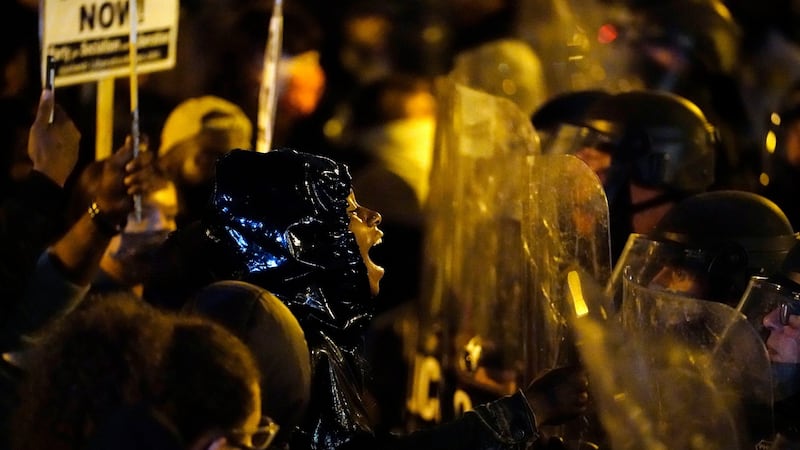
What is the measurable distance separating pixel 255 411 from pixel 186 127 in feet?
11.7

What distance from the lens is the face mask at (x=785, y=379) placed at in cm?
302

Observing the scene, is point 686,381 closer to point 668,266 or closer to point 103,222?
point 668,266

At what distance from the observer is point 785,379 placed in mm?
3043

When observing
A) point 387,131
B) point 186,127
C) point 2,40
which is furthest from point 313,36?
point 2,40

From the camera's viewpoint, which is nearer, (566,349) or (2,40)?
(566,349)

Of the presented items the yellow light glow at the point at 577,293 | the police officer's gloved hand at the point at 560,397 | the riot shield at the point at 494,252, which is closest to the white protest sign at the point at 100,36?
the riot shield at the point at 494,252

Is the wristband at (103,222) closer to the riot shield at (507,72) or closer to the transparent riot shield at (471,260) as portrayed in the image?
the transparent riot shield at (471,260)

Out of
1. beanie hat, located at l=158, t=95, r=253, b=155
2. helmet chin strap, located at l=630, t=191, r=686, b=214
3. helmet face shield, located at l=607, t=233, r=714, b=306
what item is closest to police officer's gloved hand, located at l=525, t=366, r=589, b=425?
helmet face shield, located at l=607, t=233, r=714, b=306

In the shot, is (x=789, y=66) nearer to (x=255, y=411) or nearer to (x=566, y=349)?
(x=566, y=349)

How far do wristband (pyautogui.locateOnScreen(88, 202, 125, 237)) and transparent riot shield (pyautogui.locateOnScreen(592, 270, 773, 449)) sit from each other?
1590 mm

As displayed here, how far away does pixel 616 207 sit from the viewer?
4684mm

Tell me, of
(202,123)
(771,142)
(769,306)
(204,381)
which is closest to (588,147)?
(202,123)

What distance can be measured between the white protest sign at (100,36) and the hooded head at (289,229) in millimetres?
1739

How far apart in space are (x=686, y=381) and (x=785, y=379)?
303mm
